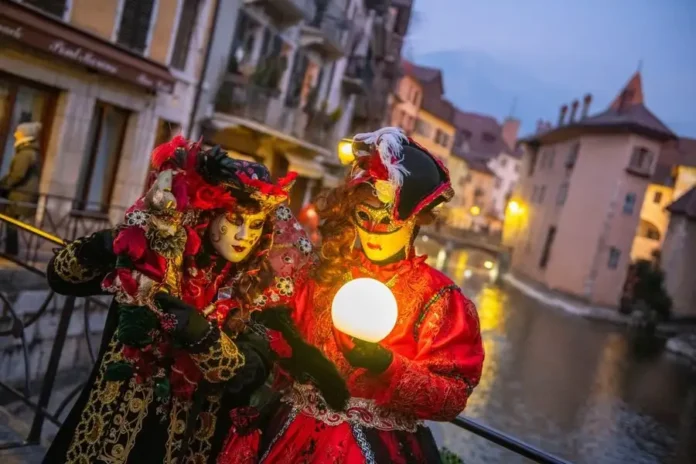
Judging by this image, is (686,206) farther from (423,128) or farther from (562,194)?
(423,128)

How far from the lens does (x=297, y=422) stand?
2529 mm

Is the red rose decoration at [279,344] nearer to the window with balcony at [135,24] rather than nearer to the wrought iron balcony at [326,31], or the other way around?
the window with balcony at [135,24]

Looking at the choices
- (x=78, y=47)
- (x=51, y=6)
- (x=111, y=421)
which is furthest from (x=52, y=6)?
(x=111, y=421)

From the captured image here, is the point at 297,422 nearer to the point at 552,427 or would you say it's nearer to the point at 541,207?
the point at 552,427

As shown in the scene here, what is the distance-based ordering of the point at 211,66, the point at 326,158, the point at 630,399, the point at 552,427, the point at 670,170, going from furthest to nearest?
the point at 670,170 → the point at 326,158 → the point at 630,399 → the point at 211,66 → the point at 552,427

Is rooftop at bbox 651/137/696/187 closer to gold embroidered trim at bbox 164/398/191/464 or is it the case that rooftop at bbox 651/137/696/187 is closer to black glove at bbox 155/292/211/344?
gold embroidered trim at bbox 164/398/191/464

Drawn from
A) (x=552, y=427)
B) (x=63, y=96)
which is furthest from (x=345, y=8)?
(x=552, y=427)

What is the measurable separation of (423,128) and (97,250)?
5274cm

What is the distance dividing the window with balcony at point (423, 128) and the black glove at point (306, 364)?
51.0 meters

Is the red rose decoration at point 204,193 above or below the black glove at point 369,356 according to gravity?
above

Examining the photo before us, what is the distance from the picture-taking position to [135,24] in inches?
513

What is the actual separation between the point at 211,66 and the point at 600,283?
2571 cm

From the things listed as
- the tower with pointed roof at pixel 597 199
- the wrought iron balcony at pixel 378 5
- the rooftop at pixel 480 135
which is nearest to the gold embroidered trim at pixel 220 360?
the wrought iron balcony at pixel 378 5

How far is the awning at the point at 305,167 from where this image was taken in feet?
67.5
